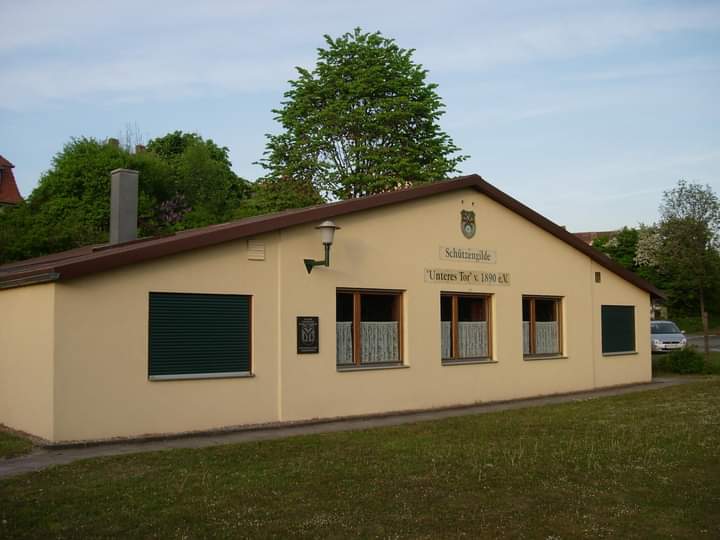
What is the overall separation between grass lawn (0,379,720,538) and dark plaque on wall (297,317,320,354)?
2079 mm

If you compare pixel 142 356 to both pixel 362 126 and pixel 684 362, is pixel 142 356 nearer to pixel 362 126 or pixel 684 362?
pixel 684 362

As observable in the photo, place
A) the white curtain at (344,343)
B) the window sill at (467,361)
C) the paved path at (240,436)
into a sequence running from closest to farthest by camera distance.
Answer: the paved path at (240,436) → the white curtain at (344,343) → the window sill at (467,361)

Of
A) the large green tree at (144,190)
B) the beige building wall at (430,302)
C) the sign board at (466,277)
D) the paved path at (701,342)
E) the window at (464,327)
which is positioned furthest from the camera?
the large green tree at (144,190)

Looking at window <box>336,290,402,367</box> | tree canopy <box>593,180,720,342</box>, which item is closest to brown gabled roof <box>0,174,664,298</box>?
window <box>336,290,402,367</box>

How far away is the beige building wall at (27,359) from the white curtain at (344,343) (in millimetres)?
4953

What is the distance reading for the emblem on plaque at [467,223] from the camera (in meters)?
16.5

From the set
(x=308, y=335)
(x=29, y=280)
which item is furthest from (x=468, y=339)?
(x=29, y=280)

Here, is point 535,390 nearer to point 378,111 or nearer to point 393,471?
point 393,471

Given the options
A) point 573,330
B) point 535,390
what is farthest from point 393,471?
point 573,330

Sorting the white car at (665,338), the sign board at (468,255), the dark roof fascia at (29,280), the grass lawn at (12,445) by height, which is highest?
the sign board at (468,255)

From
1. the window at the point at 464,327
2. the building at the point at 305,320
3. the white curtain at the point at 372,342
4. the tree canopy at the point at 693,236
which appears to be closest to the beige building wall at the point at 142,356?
the building at the point at 305,320

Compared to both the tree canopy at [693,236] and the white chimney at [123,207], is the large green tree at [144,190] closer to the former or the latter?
the white chimney at [123,207]

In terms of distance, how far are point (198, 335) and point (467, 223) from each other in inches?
257

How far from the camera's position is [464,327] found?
16609 millimetres
